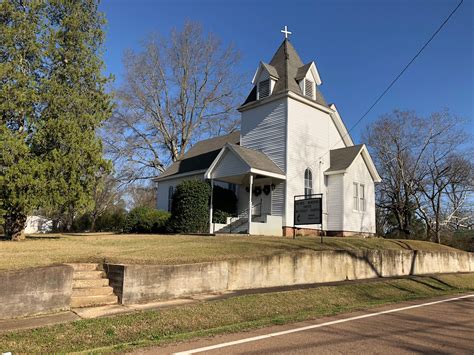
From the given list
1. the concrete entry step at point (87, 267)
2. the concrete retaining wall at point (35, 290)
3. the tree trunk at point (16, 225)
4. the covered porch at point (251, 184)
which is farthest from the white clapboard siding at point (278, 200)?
the concrete retaining wall at point (35, 290)

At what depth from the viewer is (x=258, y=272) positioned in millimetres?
11453

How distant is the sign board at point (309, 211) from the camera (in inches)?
671

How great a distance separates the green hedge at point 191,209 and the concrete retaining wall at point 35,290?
13517 mm

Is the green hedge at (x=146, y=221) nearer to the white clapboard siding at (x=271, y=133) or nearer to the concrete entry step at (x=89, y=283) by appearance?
the white clapboard siding at (x=271, y=133)

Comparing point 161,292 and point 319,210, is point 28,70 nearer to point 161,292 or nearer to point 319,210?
point 161,292

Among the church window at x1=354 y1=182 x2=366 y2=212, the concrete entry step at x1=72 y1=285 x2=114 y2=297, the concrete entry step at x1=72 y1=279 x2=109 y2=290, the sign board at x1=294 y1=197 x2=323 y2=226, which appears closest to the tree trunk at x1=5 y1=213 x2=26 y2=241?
the concrete entry step at x1=72 y1=279 x2=109 y2=290

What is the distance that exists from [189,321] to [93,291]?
229 centimetres

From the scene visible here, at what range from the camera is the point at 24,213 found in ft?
47.6

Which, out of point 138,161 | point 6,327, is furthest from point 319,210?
point 138,161

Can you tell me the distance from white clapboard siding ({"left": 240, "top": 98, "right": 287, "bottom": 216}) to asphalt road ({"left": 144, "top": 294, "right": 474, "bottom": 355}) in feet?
43.6

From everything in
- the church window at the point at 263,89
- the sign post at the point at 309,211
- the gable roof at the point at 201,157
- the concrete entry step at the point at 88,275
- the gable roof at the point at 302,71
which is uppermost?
the gable roof at the point at 302,71

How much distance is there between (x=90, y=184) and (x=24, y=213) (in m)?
2.44

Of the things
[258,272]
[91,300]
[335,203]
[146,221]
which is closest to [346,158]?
[335,203]

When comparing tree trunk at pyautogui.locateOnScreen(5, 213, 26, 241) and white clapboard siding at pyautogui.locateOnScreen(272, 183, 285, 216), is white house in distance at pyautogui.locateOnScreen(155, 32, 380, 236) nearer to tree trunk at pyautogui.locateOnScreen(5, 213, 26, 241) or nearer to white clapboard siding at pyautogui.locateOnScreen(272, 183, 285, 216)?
white clapboard siding at pyautogui.locateOnScreen(272, 183, 285, 216)
